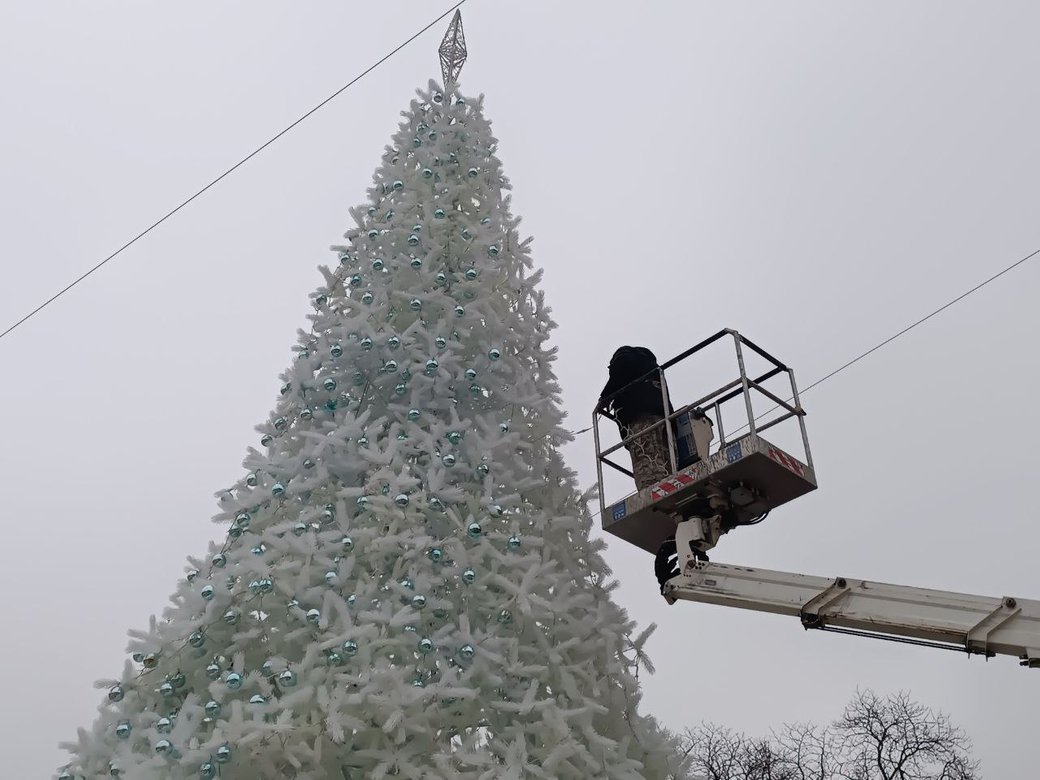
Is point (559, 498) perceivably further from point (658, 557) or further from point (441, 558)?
point (658, 557)

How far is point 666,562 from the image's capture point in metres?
6.62

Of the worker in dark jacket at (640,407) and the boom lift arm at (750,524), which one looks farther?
the worker in dark jacket at (640,407)

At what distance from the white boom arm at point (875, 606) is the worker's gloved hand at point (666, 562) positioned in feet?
1.30

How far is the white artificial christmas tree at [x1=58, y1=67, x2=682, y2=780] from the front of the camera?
113 inches

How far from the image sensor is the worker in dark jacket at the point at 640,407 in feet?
22.1

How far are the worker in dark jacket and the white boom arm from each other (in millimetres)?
637

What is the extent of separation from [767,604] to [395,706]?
3611 millimetres

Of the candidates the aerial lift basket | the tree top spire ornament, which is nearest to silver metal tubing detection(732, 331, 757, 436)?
the aerial lift basket

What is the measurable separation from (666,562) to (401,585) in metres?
3.86

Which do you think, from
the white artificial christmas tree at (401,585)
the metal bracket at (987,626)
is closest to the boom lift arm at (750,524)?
the metal bracket at (987,626)

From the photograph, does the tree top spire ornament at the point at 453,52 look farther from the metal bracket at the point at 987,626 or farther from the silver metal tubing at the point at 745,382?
the metal bracket at the point at 987,626

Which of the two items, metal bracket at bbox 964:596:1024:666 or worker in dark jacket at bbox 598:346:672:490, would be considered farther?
worker in dark jacket at bbox 598:346:672:490

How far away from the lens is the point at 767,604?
5.75 m

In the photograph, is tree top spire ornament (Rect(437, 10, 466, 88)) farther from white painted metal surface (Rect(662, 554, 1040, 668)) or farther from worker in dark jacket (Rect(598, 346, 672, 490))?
white painted metal surface (Rect(662, 554, 1040, 668))
